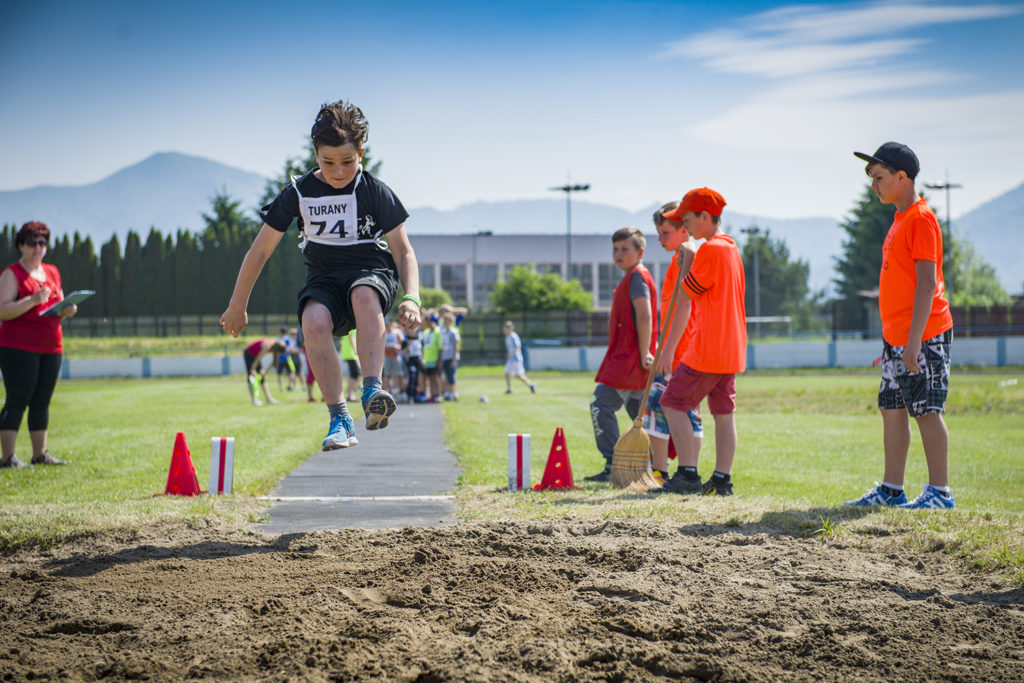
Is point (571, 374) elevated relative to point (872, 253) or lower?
lower

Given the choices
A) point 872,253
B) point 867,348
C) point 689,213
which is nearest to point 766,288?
point 872,253

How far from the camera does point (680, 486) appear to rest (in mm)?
6617

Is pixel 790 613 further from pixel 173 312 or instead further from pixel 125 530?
pixel 173 312

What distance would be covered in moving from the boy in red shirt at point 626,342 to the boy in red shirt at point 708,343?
0.70 m

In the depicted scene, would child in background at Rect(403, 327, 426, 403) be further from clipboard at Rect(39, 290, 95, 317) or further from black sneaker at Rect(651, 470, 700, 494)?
black sneaker at Rect(651, 470, 700, 494)

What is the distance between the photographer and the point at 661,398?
6590 mm

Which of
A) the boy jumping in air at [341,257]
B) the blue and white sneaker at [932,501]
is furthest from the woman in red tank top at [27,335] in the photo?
the blue and white sneaker at [932,501]

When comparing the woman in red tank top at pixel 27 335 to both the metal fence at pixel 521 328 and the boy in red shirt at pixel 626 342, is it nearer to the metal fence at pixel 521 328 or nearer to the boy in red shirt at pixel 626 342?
the boy in red shirt at pixel 626 342

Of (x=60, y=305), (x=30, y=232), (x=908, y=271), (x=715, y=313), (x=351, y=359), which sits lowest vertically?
(x=351, y=359)

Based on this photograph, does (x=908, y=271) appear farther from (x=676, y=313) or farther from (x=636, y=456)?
(x=636, y=456)

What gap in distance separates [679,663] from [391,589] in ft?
4.57

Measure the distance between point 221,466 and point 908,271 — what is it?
5.19m

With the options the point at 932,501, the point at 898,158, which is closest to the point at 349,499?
the point at 932,501

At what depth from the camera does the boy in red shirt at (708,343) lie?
6348mm
